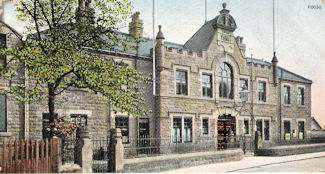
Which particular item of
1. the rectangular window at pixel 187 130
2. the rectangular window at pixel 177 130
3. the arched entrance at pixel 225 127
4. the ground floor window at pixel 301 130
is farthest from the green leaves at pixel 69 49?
the ground floor window at pixel 301 130

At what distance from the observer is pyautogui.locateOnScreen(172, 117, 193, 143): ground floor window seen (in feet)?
73.9

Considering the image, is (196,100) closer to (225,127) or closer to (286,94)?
(225,127)

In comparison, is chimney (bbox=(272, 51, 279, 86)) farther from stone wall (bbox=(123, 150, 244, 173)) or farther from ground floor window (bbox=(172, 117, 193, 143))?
stone wall (bbox=(123, 150, 244, 173))

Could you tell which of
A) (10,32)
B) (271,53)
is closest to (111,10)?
(10,32)

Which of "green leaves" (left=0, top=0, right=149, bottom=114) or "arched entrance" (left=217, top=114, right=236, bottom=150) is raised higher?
"green leaves" (left=0, top=0, right=149, bottom=114)

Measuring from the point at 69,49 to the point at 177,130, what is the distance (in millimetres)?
11333

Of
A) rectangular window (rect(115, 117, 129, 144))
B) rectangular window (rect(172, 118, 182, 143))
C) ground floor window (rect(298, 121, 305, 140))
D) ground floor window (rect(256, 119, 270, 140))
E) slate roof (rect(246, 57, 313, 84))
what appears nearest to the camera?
rectangular window (rect(115, 117, 129, 144))

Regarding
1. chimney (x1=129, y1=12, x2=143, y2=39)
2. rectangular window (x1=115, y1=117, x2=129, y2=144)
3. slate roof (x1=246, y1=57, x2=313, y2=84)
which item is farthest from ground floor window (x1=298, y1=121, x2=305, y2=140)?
rectangular window (x1=115, y1=117, x2=129, y2=144)

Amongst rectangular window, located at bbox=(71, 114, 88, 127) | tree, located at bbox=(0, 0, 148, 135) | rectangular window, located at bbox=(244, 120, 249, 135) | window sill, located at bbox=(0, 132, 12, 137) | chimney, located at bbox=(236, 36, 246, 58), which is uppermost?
chimney, located at bbox=(236, 36, 246, 58)

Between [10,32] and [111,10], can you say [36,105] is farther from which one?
[111,10]

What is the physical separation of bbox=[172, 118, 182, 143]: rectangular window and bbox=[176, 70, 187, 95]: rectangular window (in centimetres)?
183

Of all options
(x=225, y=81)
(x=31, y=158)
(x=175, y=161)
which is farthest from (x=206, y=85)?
(x=31, y=158)

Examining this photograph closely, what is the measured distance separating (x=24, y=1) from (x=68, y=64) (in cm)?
321

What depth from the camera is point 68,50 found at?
13.1 meters
